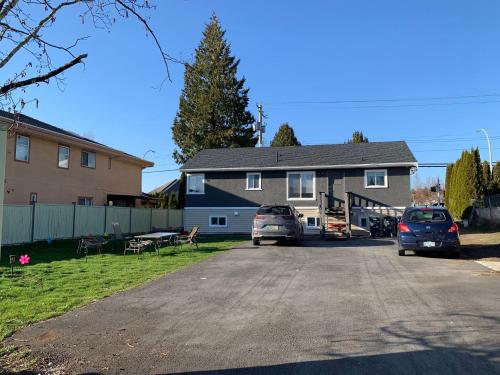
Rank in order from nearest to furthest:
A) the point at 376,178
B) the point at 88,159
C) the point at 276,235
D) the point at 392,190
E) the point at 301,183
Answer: the point at 276,235, the point at 392,190, the point at 376,178, the point at 88,159, the point at 301,183

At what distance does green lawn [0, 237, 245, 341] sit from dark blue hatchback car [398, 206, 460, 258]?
6.06m

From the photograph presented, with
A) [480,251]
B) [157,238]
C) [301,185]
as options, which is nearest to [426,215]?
[480,251]

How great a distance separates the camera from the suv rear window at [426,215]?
14.8m

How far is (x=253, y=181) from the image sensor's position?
3028 centimetres

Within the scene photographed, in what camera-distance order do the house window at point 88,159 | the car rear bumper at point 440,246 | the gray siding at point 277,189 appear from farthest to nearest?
the house window at point 88,159, the gray siding at point 277,189, the car rear bumper at point 440,246

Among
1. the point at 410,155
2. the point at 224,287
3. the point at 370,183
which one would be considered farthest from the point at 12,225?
the point at 410,155

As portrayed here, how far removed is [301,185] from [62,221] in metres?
13.9

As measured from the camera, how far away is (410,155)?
27922 mm

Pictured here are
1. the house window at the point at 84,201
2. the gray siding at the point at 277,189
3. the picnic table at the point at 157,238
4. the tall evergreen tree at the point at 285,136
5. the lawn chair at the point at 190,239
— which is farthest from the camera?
the tall evergreen tree at the point at 285,136

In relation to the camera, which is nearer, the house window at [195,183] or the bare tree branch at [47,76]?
the bare tree branch at [47,76]

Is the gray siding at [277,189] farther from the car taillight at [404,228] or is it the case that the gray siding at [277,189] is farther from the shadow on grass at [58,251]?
the car taillight at [404,228]

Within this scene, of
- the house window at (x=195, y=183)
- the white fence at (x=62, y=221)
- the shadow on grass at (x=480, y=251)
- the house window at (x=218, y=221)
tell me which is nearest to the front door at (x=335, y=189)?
the house window at (x=218, y=221)

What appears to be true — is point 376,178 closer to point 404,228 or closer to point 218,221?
point 218,221

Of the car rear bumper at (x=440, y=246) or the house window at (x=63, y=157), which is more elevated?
the house window at (x=63, y=157)
